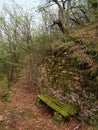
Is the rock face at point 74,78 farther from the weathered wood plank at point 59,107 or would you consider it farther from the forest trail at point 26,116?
the forest trail at point 26,116

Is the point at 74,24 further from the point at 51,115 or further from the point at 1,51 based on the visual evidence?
the point at 51,115

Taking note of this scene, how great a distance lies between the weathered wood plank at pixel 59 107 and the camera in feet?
27.5

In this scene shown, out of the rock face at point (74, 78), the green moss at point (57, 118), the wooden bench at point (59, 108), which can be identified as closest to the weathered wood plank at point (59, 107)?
the wooden bench at point (59, 108)

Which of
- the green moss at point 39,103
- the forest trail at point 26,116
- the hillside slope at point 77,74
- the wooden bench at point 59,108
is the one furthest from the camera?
the green moss at point 39,103

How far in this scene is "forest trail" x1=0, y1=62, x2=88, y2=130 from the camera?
8.20 m

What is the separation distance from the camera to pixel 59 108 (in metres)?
8.84

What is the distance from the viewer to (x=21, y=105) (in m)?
10.4

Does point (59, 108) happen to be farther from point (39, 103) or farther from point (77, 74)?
point (77, 74)

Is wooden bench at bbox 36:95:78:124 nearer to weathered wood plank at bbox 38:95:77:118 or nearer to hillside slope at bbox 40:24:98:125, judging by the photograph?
weathered wood plank at bbox 38:95:77:118

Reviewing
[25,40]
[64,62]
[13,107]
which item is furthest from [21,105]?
[25,40]

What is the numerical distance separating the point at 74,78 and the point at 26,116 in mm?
2662

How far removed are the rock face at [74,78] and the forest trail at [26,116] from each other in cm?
78

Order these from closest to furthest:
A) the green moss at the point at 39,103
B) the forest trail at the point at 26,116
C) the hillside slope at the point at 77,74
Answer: the hillside slope at the point at 77,74
the forest trail at the point at 26,116
the green moss at the point at 39,103

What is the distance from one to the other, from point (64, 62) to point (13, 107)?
328 centimetres
